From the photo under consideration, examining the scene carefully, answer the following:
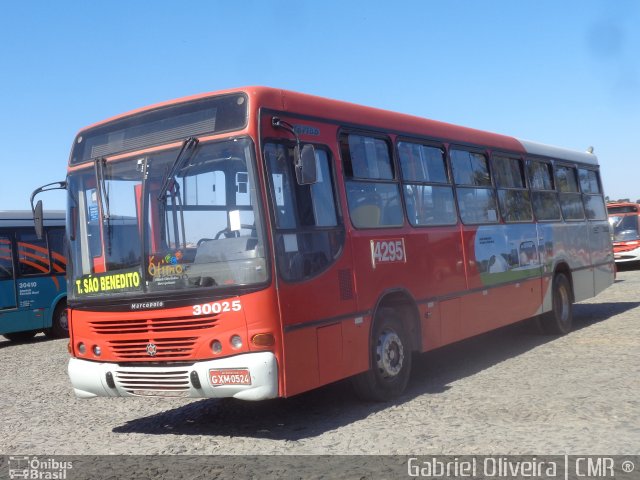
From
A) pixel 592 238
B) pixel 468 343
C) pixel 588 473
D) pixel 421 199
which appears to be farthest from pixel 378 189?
pixel 592 238

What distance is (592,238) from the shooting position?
14.4 m

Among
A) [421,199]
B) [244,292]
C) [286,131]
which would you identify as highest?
[286,131]

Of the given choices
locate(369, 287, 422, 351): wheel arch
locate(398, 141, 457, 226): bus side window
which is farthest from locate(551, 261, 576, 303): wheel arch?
locate(369, 287, 422, 351): wheel arch

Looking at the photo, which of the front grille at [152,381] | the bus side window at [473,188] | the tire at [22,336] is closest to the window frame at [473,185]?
the bus side window at [473,188]

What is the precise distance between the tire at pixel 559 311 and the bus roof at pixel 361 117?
2251mm

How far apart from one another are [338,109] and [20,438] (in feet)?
14.8

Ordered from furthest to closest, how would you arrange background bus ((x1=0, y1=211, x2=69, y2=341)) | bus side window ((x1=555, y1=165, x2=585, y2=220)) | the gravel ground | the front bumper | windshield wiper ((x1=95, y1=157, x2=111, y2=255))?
A: background bus ((x1=0, y1=211, x2=69, y2=341))
bus side window ((x1=555, y1=165, x2=585, y2=220))
windshield wiper ((x1=95, y1=157, x2=111, y2=255))
the front bumper
the gravel ground

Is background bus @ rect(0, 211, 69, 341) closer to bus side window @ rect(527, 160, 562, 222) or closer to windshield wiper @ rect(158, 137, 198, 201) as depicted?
bus side window @ rect(527, 160, 562, 222)

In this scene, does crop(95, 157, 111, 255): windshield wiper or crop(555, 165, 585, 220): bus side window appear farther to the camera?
crop(555, 165, 585, 220): bus side window

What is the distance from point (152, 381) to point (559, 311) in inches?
313

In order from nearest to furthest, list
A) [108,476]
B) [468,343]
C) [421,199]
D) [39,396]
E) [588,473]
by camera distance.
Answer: [588,473], [108,476], [421,199], [39,396], [468,343]

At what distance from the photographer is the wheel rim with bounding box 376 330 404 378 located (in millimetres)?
8039

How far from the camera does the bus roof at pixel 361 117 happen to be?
7094 millimetres

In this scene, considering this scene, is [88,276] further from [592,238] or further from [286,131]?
[592,238]
